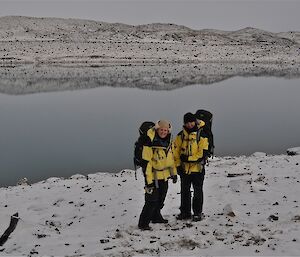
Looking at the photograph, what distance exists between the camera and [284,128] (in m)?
27.7

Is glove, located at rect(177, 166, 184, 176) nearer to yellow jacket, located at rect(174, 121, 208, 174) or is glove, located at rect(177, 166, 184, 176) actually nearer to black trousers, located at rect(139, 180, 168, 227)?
yellow jacket, located at rect(174, 121, 208, 174)

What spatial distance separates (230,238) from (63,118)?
2567 centimetres

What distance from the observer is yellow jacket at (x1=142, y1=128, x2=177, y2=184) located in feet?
27.4

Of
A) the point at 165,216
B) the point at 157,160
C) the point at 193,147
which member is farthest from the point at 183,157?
the point at 165,216

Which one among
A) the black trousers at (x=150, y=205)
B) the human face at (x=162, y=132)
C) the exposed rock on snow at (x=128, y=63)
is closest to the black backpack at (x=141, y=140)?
the human face at (x=162, y=132)

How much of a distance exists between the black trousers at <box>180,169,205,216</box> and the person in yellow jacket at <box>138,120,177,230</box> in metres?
0.51

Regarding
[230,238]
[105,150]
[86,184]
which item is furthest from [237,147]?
[230,238]

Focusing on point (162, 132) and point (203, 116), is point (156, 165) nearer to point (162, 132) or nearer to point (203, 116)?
point (162, 132)

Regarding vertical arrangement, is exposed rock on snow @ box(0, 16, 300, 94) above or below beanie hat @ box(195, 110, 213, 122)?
above

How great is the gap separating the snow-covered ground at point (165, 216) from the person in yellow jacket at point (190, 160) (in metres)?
0.32

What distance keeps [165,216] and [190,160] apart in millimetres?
1451

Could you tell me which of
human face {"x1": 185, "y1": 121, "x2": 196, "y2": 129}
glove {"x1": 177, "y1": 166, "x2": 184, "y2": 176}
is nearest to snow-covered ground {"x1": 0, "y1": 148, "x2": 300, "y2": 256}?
glove {"x1": 177, "y1": 166, "x2": 184, "y2": 176}

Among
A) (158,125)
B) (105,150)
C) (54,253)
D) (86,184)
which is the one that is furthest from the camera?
(105,150)

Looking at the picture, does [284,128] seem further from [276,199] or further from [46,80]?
[46,80]
